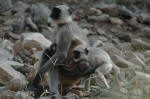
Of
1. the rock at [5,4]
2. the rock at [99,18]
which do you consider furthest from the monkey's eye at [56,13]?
the rock at [99,18]

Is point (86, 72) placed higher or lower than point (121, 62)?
higher

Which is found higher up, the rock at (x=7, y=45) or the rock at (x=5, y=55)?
the rock at (x=5, y=55)

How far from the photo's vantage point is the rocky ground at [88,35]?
553 centimetres

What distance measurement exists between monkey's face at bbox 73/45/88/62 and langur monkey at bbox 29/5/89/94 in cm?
23

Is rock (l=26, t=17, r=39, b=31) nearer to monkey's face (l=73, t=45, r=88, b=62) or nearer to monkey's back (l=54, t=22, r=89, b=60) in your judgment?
monkey's back (l=54, t=22, r=89, b=60)

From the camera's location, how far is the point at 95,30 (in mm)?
10555

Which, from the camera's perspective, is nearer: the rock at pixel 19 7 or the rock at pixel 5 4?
the rock at pixel 19 7

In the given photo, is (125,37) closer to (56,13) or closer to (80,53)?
(56,13)

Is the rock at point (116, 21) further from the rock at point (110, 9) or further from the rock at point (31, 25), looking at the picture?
the rock at point (31, 25)

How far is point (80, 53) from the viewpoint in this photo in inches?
219

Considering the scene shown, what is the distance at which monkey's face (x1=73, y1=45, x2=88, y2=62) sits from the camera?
220 inches

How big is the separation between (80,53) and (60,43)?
1.49 feet

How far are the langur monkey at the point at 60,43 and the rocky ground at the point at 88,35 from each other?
314 millimetres

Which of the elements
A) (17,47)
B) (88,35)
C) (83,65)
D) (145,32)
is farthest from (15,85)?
(145,32)
